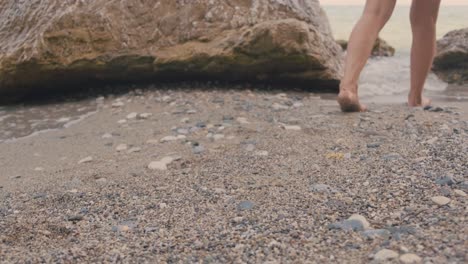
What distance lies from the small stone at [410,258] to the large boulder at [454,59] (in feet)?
19.1

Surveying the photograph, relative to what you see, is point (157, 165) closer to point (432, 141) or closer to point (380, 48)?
point (432, 141)

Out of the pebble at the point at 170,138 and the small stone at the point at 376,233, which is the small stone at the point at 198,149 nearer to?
the pebble at the point at 170,138

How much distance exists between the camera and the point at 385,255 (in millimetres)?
1511

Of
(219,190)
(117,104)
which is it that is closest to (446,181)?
(219,190)

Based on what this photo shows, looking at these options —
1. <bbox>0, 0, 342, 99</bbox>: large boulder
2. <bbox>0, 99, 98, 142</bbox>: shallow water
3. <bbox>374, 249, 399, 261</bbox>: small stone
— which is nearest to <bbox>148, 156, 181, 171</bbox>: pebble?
<bbox>374, 249, 399, 261</bbox>: small stone

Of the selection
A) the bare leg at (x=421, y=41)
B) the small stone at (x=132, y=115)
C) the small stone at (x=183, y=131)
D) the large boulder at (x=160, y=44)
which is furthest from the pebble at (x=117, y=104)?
the bare leg at (x=421, y=41)

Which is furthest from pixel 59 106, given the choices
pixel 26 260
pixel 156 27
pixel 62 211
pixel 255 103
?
pixel 26 260

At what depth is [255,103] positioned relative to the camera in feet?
13.4

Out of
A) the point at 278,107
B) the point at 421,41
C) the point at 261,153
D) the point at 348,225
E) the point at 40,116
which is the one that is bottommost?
the point at 40,116

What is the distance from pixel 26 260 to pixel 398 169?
1.47 m

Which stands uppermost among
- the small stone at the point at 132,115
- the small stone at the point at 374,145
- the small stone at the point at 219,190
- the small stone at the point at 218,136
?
the small stone at the point at 374,145

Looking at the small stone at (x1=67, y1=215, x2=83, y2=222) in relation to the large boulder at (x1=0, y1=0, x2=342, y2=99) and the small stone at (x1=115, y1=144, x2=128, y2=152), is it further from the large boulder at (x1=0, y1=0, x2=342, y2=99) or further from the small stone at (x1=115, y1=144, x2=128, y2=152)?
the large boulder at (x1=0, y1=0, x2=342, y2=99)

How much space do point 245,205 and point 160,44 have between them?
3.08 metres

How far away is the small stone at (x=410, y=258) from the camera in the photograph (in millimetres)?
1460
